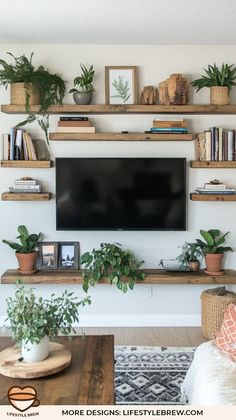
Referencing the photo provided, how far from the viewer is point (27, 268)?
179 inches

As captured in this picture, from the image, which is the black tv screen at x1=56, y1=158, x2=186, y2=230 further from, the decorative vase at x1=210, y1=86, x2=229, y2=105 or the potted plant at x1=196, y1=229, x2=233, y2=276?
the decorative vase at x1=210, y1=86, x2=229, y2=105

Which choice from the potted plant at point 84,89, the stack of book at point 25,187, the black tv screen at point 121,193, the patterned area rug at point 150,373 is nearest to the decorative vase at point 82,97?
the potted plant at point 84,89

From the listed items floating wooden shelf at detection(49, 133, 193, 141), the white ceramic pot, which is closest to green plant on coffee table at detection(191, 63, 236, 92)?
floating wooden shelf at detection(49, 133, 193, 141)

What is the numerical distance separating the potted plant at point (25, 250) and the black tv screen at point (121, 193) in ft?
0.98

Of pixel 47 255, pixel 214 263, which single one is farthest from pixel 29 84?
pixel 214 263

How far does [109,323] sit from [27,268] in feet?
3.01

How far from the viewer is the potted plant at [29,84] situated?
435 centimetres

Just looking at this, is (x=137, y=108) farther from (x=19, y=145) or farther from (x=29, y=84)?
(x=19, y=145)

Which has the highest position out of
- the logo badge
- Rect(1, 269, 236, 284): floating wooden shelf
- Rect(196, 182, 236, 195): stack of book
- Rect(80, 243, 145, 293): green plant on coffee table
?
Rect(196, 182, 236, 195): stack of book

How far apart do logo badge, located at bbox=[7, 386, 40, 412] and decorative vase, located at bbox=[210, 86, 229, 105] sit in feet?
10.1

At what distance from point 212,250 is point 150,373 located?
1427mm

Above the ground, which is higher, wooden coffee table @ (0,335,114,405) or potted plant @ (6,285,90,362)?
potted plant @ (6,285,90,362)

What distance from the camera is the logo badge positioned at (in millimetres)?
1951

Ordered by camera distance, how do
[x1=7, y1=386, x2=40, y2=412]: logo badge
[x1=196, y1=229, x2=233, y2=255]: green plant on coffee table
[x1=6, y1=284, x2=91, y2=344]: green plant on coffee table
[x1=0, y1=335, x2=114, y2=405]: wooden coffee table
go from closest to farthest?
[x1=7, y1=386, x2=40, y2=412]: logo badge → [x1=0, y1=335, x2=114, y2=405]: wooden coffee table → [x1=6, y1=284, x2=91, y2=344]: green plant on coffee table → [x1=196, y1=229, x2=233, y2=255]: green plant on coffee table
